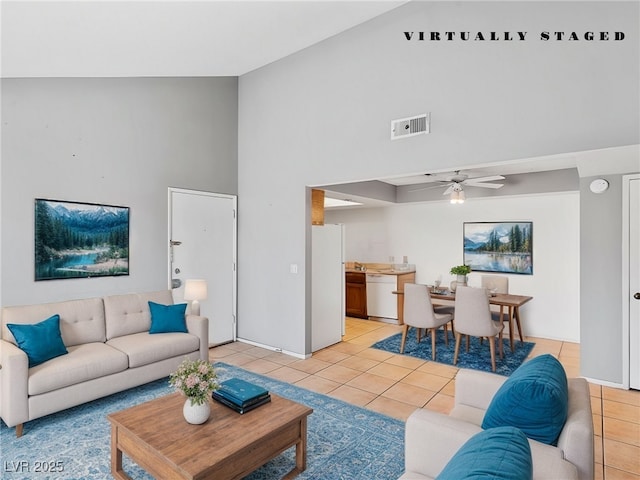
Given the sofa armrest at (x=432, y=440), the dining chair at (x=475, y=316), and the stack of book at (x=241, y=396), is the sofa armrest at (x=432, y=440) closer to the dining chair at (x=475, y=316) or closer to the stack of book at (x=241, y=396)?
the stack of book at (x=241, y=396)

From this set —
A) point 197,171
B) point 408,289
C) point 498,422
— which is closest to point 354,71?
point 197,171

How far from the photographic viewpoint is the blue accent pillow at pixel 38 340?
2793mm

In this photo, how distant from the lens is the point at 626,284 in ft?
11.3

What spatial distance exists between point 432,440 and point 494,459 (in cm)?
66

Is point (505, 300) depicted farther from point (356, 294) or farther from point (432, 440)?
point (432, 440)

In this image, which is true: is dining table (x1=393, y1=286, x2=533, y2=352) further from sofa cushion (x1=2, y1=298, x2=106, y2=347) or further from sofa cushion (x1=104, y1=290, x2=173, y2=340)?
sofa cushion (x1=2, y1=298, x2=106, y2=347)

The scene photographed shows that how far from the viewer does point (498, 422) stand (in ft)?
5.09

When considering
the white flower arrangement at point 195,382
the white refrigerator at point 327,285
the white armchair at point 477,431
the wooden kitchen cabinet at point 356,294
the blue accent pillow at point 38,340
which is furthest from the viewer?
the wooden kitchen cabinet at point 356,294

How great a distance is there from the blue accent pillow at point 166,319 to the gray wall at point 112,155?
0.57 meters

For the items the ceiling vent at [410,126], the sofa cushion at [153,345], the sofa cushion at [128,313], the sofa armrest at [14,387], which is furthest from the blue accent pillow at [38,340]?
the ceiling vent at [410,126]

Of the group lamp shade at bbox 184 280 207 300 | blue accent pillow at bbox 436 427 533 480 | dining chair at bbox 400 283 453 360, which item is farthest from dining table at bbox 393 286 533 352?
blue accent pillow at bbox 436 427 533 480

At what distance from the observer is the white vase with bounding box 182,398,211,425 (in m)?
2.02

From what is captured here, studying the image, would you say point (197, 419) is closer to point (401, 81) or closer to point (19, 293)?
point (19, 293)

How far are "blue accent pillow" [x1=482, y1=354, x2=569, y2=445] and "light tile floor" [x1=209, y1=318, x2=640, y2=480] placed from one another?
1.23 m
